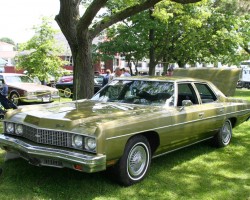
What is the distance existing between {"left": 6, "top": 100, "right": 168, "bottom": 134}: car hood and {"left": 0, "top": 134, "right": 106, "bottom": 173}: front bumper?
28 cm

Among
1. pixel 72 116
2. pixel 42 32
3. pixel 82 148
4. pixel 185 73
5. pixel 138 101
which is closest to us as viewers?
pixel 82 148

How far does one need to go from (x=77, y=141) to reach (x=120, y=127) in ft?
1.88

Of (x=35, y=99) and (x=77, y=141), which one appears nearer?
(x=77, y=141)

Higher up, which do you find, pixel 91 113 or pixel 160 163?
pixel 91 113

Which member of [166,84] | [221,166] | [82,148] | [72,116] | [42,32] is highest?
[42,32]

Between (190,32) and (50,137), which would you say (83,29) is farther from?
(190,32)

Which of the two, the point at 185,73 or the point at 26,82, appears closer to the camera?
the point at 185,73

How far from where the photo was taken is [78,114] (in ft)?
15.8

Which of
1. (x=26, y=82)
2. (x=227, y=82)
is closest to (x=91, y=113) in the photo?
(x=227, y=82)

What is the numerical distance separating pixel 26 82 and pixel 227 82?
9521 millimetres

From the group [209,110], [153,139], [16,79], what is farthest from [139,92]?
[16,79]

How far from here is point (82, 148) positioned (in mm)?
4301

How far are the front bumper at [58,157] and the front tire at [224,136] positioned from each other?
355cm

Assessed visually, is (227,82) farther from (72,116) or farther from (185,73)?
(72,116)
